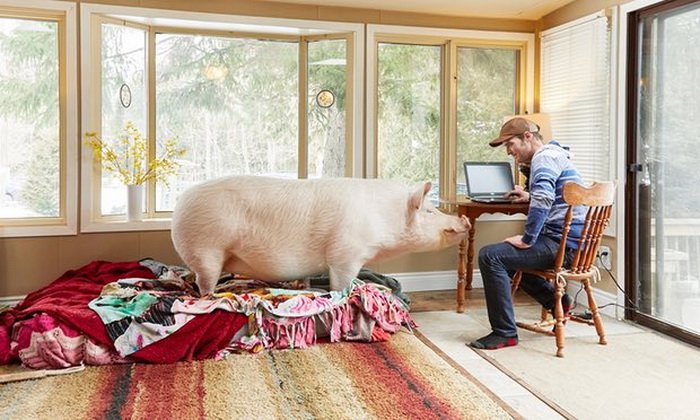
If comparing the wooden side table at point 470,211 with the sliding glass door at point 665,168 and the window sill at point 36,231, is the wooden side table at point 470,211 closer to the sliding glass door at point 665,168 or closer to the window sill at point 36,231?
the sliding glass door at point 665,168

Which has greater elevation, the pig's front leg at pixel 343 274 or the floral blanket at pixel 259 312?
the pig's front leg at pixel 343 274

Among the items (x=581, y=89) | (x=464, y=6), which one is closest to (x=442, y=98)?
(x=464, y=6)

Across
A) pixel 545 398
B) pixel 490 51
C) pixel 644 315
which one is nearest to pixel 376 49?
pixel 490 51

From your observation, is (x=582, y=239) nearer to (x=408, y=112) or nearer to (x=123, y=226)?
(x=408, y=112)

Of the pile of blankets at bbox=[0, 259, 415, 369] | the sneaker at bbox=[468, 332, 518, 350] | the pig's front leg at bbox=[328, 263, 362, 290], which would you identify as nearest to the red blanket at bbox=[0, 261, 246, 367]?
the pile of blankets at bbox=[0, 259, 415, 369]

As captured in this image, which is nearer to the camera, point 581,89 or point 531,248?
point 531,248

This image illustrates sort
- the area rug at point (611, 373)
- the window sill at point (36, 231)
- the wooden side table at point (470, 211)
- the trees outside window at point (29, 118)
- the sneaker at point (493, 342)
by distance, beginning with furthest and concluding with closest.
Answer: the trees outside window at point (29, 118) → the window sill at point (36, 231) → the wooden side table at point (470, 211) → the sneaker at point (493, 342) → the area rug at point (611, 373)

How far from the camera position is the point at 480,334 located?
3.64 meters

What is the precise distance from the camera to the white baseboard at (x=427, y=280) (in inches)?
191

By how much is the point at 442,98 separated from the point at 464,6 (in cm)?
73

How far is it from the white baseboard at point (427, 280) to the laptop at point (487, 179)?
0.85m

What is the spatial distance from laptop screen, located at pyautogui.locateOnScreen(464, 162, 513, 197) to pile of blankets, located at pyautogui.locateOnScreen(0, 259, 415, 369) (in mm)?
1179

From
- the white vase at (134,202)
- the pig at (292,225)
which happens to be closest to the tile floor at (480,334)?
the pig at (292,225)

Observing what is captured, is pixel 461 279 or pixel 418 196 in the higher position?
pixel 418 196
